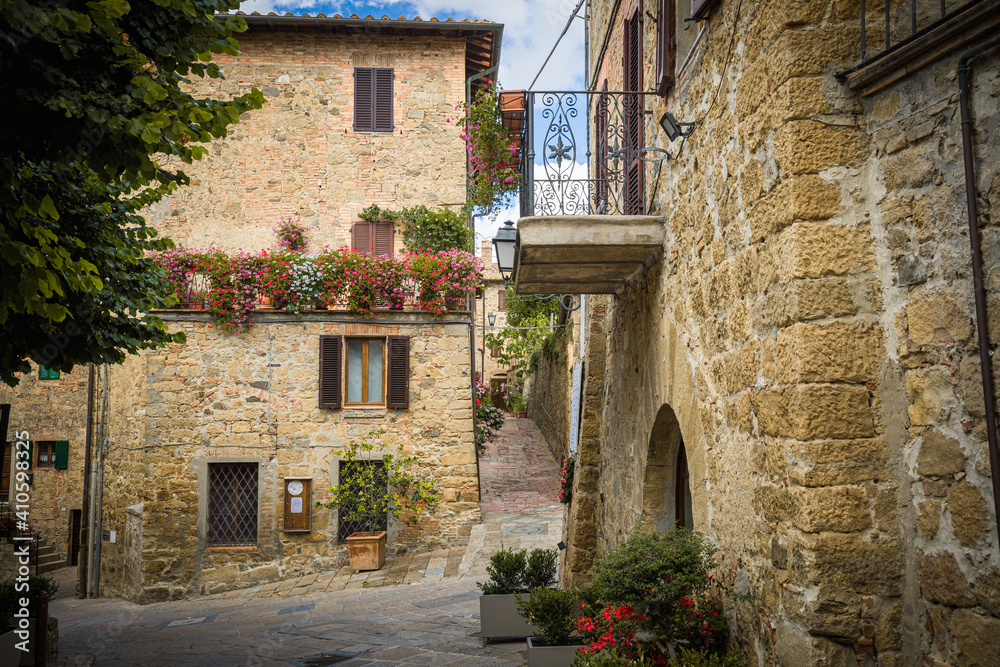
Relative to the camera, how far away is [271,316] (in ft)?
42.3

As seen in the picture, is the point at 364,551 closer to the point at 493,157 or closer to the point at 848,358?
the point at 493,157

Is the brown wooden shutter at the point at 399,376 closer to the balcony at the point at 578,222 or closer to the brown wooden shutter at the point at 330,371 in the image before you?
the brown wooden shutter at the point at 330,371

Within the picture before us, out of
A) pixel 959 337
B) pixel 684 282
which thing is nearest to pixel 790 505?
pixel 959 337

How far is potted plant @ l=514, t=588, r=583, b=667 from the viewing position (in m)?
4.93

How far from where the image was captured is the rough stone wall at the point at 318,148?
47.9ft

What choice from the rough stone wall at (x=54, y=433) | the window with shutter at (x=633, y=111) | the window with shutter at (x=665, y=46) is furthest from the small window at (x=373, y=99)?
the window with shutter at (x=665, y=46)

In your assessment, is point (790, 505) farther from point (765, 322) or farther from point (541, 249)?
point (541, 249)

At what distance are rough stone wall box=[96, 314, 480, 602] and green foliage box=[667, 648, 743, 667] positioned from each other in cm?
980

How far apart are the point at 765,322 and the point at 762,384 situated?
0.87 feet

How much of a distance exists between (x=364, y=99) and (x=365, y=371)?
19.2ft

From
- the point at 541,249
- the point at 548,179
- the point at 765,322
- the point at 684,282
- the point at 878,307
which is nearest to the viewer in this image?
the point at 878,307

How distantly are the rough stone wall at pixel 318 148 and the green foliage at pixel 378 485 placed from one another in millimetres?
4464

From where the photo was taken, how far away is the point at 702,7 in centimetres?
368

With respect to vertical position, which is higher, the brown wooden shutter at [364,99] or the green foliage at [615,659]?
the brown wooden shutter at [364,99]
